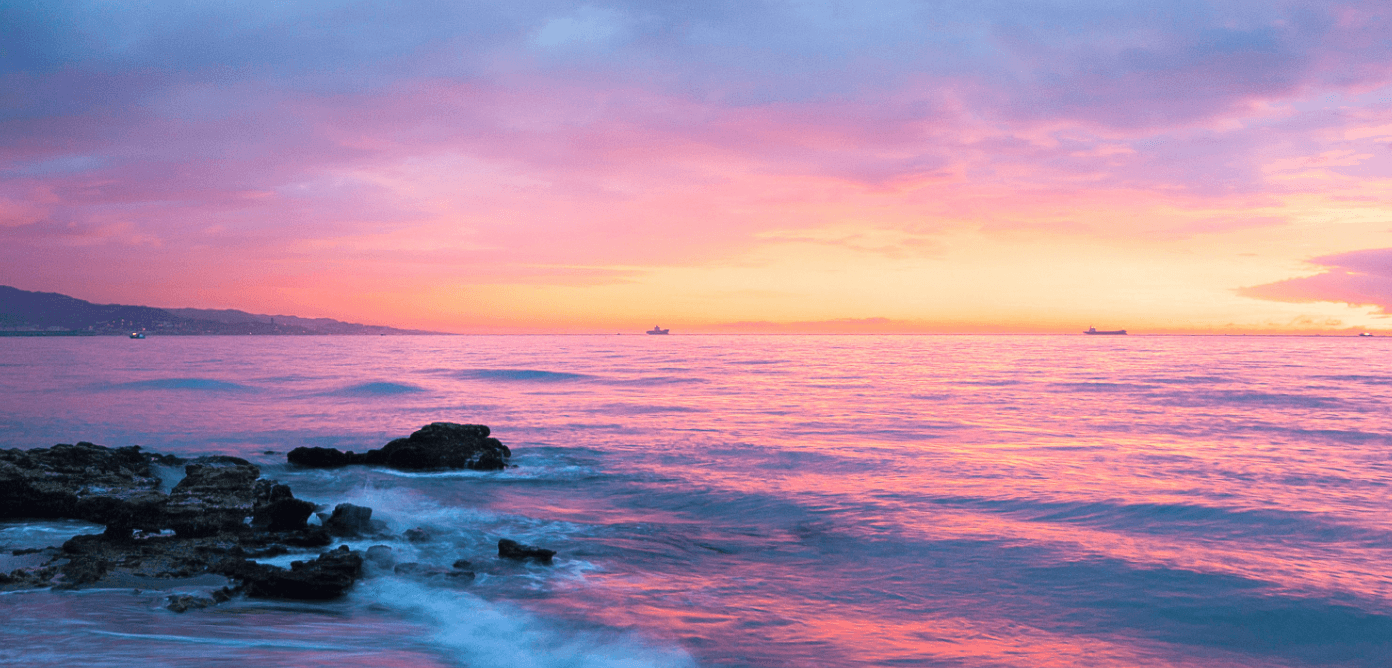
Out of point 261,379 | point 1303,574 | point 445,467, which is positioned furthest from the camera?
point 261,379

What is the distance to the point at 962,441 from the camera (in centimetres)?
2173

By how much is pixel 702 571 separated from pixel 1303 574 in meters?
8.28

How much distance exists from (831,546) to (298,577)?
24.2ft

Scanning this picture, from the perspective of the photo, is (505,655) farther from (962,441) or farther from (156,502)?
(962,441)

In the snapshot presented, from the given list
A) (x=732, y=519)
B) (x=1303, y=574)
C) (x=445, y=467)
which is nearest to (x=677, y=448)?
(x=445, y=467)

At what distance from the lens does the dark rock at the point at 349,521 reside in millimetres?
10969

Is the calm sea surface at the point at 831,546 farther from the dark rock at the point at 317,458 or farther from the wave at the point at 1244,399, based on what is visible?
the wave at the point at 1244,399

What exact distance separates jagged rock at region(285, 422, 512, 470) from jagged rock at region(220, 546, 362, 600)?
9.19 metres

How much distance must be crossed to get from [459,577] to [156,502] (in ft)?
18.4

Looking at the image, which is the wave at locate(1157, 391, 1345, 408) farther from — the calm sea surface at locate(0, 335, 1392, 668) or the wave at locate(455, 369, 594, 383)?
the wave at locate(455, 369, 594, 383)

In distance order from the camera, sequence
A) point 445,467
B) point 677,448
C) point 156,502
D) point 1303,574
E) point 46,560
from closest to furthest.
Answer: point 46,560
point 1303,574
point 156,502
point 445,467
point 677,448

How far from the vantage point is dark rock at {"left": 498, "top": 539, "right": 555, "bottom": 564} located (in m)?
10.0

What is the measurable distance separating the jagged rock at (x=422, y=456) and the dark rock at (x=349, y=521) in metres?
6.65

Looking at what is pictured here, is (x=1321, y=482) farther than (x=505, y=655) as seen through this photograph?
Yes
